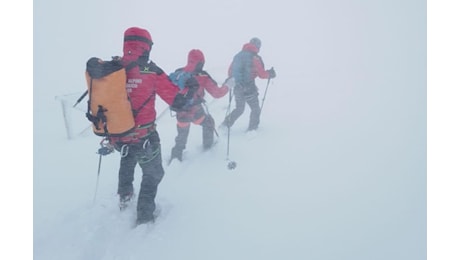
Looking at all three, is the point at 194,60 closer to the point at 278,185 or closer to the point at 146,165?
the point at 146,165

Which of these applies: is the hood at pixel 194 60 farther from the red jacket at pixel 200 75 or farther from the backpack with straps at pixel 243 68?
the backpack with straps at pixel 243 68

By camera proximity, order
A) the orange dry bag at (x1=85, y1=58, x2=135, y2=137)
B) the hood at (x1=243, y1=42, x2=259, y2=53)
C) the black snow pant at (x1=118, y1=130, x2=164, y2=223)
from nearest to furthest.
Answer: the orange dry bag at (x1=85, y1=58, x2=135, y2=137), the black snow pant at (x1=118, y1=130, x2=164, y2=223), the hood at (x1=243, y1=42, x2=259, y2=53)

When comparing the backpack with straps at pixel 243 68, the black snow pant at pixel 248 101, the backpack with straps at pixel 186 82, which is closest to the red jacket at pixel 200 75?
the backpack with straps at pixel 186 82

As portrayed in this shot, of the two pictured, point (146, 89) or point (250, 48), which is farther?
point (250, 48)

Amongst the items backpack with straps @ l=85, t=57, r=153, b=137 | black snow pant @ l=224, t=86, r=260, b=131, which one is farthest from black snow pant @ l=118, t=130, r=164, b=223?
black snow pant @ l=224, t=86, r=260, b=131

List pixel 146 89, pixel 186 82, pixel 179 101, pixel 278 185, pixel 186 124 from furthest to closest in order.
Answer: pixel 186 124 → pixel 186 82 → pixel 278 185 → pixel 179 101 → pixel 146 89

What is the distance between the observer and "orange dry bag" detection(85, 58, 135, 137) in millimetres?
3002

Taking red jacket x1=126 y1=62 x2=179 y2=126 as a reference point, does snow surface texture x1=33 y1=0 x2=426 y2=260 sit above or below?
below

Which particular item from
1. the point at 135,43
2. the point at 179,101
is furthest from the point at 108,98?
the point at 179,101

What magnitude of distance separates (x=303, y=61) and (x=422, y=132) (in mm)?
14319

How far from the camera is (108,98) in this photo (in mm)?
3072

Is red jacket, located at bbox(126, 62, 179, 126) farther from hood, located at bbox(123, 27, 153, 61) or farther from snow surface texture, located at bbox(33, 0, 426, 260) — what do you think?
snow surface texture, located at bbox(33, 0, 426, 260)

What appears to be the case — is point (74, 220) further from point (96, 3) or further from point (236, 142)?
point (96, 3)

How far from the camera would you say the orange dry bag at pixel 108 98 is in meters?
3.00
